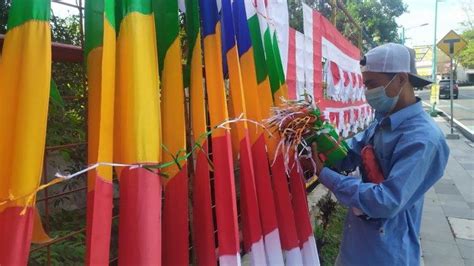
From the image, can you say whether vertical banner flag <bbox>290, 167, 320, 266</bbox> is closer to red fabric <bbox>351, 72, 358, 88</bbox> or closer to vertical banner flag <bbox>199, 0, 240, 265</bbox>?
vertical banner flag <bbox>199, 0, 240, 265</bbox>

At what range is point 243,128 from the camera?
1.76m

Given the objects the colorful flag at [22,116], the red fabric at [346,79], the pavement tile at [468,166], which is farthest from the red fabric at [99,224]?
the pavement tile at [468,166]

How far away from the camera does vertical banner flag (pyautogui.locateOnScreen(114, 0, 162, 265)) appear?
123 cm

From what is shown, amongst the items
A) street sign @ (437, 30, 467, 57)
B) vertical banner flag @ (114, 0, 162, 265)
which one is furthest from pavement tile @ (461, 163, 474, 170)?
vertical banner flag @ (114, 0, 162, 265)

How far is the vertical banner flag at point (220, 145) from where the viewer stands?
1.57 meters

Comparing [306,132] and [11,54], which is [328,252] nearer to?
[306,132]

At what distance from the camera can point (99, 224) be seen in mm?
1172

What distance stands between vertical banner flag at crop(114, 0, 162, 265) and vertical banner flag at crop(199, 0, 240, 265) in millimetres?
346

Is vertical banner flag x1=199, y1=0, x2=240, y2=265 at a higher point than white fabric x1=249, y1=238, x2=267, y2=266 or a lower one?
higher

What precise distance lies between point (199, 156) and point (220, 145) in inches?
3.8

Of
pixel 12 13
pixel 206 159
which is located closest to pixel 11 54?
pixel 12 13

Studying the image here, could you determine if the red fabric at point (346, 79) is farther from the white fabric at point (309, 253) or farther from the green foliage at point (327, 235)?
the white fabric at point (309, 253)

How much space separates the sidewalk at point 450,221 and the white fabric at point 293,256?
8.44 ft

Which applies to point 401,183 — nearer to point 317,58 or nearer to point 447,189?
point 317,58
